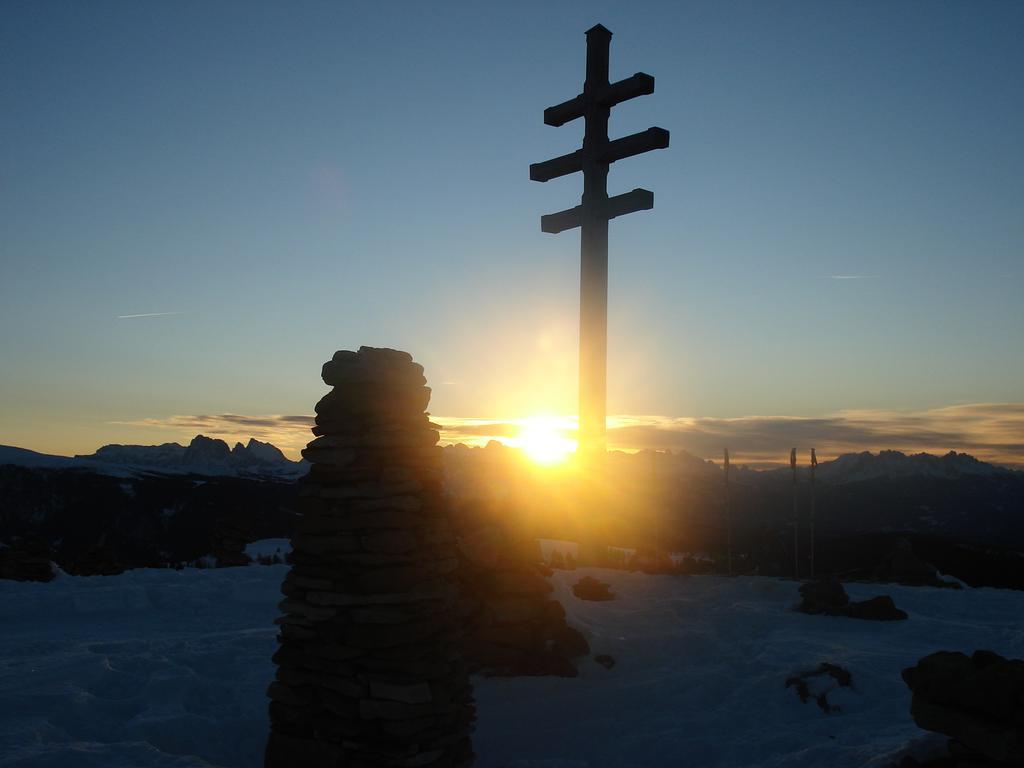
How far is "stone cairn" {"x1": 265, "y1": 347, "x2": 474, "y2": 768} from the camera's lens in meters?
6.35

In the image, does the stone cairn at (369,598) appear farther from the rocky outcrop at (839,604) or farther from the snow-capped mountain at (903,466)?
the snow-capped mountain at (903,466)

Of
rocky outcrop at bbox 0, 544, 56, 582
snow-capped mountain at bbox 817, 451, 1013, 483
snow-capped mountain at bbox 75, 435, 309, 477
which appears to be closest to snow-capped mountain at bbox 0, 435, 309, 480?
snow-capped mountain at bbox 75, 435, 309, 477

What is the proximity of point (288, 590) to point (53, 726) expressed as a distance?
2.46 m

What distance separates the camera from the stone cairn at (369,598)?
20.8ft

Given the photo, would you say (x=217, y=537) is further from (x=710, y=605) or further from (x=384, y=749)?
(x=384, y=749)

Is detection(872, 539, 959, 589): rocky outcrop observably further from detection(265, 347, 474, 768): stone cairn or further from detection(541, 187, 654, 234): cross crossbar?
detection(265, 347, 474, 768): stone cairn

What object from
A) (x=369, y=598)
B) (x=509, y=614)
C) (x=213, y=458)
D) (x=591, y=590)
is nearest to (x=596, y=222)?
(x=591, y=590)

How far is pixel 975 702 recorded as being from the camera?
568 cm

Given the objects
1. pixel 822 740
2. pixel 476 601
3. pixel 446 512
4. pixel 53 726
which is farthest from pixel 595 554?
pixel 53 726

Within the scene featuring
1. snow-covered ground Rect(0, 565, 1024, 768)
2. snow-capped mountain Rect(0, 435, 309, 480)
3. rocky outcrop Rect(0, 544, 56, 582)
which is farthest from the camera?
snow-capped mountain Rect(0, 435, 309, 480)

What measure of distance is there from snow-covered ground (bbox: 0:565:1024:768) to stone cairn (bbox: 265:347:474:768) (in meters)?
1.17

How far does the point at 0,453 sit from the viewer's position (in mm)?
54031

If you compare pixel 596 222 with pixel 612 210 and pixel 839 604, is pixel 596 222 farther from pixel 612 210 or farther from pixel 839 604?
pixel 839 604

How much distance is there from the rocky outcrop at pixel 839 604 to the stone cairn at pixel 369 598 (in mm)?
8049
